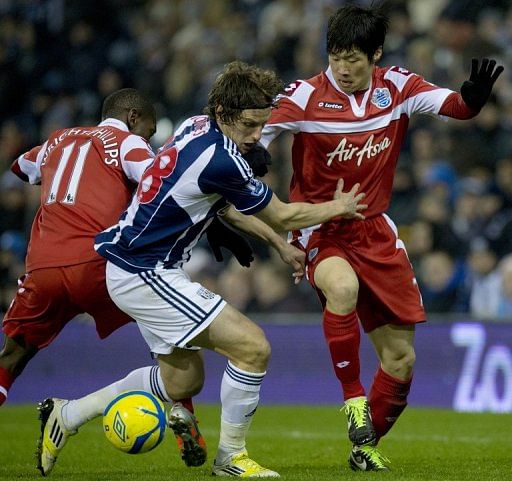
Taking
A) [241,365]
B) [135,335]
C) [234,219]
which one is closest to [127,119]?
[234,219]

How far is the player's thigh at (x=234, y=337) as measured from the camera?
6.45m

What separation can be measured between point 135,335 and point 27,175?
15.4 ft

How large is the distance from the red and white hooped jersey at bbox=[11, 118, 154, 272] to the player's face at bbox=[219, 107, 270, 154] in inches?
32.9

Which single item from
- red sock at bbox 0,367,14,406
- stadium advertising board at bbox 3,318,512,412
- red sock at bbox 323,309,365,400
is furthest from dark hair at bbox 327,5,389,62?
stadium advertising board at bbox 3,318,512,412

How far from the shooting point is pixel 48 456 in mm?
7121

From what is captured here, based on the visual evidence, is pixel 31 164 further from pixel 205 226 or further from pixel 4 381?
pixel 205 226

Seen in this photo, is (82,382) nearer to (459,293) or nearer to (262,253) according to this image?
(262,253)

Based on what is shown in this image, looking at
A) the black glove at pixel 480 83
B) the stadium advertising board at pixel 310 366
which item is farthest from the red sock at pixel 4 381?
the stadium advertising board at pixel 310 366

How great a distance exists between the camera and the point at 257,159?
6938mm

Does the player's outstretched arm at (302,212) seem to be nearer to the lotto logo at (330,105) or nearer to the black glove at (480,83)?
the lotto logo at (330,105)

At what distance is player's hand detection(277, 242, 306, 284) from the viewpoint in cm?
694

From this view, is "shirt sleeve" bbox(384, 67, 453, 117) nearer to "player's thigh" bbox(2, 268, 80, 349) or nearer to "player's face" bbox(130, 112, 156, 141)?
"player's face" bbox(130, 112, 156, 141)

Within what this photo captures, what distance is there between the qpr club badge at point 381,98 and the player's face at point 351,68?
11cm

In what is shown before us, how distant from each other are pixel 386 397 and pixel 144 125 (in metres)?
2.30
